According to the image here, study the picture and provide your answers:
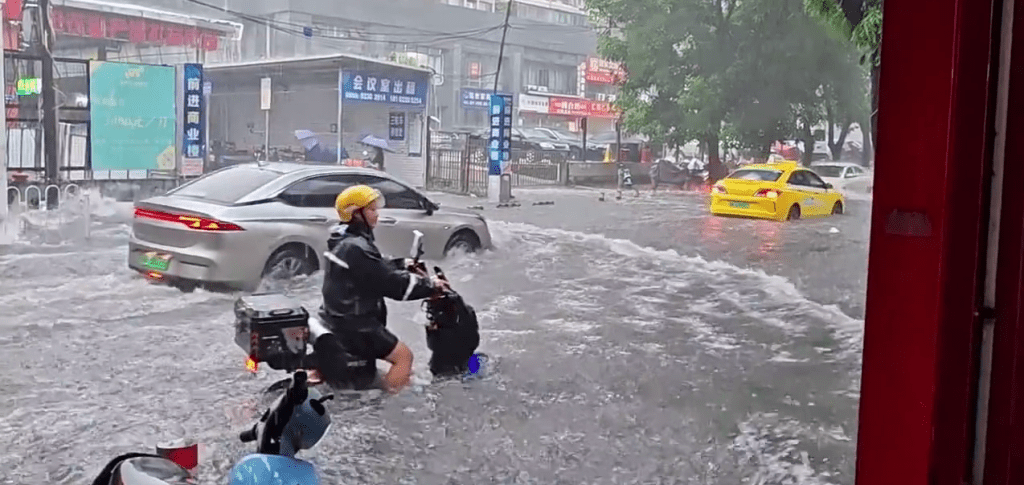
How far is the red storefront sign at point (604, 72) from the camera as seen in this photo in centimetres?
246

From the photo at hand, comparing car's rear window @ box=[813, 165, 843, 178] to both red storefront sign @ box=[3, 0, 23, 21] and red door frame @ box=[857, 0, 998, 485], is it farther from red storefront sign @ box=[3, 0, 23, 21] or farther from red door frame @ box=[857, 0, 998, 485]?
red storefront sign @ box=[3, 0, 23, 21]

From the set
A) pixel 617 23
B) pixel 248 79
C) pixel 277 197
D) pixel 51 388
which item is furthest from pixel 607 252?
pixel 51 388

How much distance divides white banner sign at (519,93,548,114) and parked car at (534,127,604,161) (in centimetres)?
5

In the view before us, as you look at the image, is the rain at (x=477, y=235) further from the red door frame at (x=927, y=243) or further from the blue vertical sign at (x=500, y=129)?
the red door frame at (x=927, y=243)

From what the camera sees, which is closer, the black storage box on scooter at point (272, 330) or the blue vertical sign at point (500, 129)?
the black storage box on scooter at point (272, 330)

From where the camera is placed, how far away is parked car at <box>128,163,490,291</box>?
8.24ft

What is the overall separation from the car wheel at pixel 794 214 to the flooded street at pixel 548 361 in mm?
38

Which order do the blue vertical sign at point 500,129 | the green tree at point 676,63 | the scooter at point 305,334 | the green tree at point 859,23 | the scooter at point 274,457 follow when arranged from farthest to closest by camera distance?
the blue vertical sign at point 500,129
the scooter at point 305,334
the green tree at point 676,63
the scooter at point 274,457
the green tree at point 859,23

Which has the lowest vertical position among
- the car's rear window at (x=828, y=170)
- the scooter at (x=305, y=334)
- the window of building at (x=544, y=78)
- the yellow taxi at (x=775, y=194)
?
the scooter at (x=305, y=334)

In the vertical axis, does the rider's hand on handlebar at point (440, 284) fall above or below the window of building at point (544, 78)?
below

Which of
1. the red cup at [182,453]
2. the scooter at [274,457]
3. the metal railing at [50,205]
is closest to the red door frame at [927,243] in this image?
the scooter at [274,457]

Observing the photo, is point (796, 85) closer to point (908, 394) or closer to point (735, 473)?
point (735, 473)

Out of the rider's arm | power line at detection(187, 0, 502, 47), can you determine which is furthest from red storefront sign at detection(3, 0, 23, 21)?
the rider's arm

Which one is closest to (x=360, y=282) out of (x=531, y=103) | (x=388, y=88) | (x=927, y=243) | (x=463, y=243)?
(x=463, y=243)
